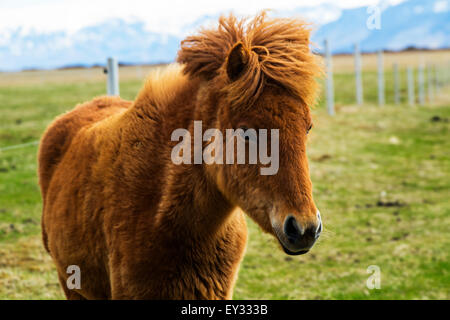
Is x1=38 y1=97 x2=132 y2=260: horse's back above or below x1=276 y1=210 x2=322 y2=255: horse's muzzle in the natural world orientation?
above

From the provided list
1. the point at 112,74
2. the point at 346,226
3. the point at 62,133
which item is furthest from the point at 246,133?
the point at 346,226

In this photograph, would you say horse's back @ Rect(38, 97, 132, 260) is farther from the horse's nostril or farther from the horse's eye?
the horse's nostril

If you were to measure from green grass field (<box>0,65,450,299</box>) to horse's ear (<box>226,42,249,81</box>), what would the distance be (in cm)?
74

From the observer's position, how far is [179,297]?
267cm

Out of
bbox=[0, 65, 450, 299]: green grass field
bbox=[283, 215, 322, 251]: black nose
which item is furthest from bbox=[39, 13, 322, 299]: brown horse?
bbox=[0, 65, 450, 299]: green grass field

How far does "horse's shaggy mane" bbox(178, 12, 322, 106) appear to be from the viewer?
2.40 metres

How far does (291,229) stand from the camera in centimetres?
221

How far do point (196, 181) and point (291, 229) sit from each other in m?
0.68

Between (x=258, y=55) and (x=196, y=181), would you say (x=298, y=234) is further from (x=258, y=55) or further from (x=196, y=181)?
(x=258, y=55)

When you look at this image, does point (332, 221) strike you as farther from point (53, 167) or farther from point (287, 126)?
point (287, 126)

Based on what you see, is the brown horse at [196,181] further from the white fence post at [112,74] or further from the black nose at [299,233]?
the white fence post at [112,74]

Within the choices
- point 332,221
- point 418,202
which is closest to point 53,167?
point 332,221

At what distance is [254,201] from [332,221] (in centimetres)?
559

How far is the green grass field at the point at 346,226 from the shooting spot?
5.49m
